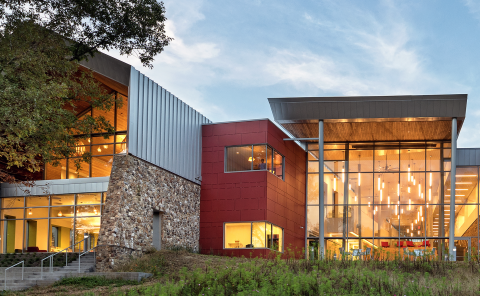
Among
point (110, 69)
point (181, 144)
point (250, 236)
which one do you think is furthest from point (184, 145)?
point (110, 69)

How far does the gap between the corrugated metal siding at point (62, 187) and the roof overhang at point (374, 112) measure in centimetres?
834

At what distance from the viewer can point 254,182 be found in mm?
24875

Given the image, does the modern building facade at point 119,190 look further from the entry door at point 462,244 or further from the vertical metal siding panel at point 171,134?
the entry door at point 462,244

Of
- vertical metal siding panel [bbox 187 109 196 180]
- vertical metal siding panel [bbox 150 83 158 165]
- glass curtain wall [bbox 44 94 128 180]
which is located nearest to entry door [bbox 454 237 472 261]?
vertical metal siding panel [bbox 187 109 196 180]

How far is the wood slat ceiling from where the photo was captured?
26.0 metres

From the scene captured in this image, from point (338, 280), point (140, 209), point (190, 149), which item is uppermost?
point (190, 149)

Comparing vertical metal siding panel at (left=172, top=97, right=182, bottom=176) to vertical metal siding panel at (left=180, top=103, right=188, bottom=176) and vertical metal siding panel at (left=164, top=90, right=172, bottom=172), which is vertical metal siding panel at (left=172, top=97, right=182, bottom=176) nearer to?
→ vertical metal siding panel at (left=180, top=103, right=188, bottom=176)

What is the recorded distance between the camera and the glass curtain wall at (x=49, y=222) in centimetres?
2170

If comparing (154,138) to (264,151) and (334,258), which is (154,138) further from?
(334,258)

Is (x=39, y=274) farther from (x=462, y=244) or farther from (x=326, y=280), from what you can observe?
(x=462, y=244)

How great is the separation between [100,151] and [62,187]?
214 centimetres

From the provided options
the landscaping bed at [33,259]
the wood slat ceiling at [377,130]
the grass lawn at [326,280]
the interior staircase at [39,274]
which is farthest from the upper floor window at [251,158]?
the grass lawn at [326,280]

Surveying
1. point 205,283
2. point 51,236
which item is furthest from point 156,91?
point 205,283

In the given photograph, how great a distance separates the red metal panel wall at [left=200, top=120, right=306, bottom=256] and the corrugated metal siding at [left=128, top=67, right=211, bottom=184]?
2.24ft
